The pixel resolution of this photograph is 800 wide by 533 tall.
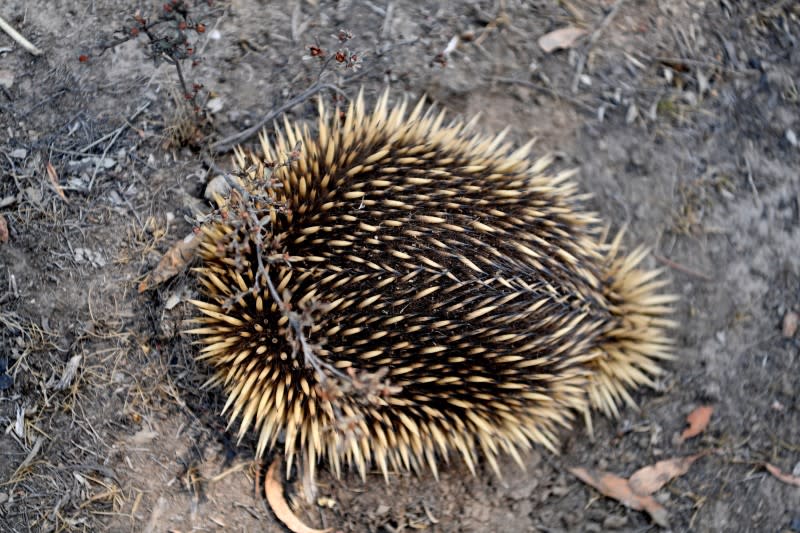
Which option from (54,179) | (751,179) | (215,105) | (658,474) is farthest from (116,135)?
(751,179)

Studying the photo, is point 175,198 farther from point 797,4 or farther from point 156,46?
point 797,4

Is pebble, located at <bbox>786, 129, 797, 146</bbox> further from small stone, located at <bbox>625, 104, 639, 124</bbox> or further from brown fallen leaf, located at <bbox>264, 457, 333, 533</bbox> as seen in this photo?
brown fallen leaf, located at <bbox>264, 457, 333, 533</bbox>

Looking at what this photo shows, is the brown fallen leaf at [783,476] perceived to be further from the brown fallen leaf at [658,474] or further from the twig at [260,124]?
the twig at [260,124]

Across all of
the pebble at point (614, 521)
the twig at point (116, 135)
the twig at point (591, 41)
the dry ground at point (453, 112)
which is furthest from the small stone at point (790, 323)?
the twig at point (116, 135)

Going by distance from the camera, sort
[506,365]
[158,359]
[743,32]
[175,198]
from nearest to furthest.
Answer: [506,365], [158,359], [175,198], [743,32]

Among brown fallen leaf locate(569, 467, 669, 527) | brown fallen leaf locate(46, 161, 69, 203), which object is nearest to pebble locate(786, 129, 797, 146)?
brown fallen leaf locate(569, 467, 669, 527)

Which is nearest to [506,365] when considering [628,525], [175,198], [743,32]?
[628,525]
